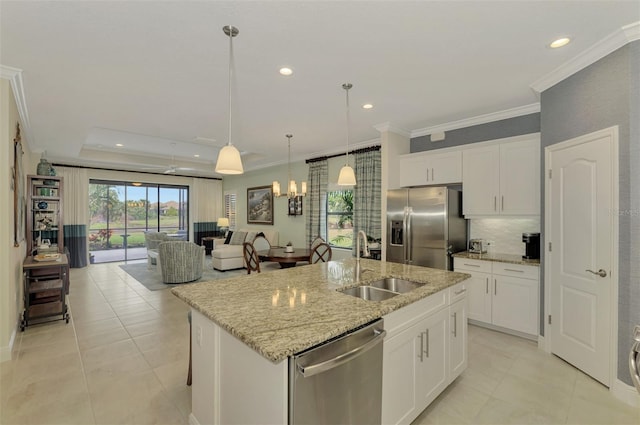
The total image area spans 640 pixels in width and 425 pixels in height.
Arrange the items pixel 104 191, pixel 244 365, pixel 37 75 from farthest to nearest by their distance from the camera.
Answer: pixel 104 191
pixel 37 75
pixel 244 365

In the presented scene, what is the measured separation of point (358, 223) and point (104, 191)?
7067 millimetres

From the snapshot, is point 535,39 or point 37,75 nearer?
point 535,39

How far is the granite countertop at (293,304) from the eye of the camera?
51.4 inches

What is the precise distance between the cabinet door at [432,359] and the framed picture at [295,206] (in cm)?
505

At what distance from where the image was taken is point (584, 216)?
8.61ft

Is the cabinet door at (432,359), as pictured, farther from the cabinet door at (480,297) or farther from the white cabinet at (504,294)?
the cabinet door at (480,297)

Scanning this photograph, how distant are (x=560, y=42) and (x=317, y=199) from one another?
4.69 metres

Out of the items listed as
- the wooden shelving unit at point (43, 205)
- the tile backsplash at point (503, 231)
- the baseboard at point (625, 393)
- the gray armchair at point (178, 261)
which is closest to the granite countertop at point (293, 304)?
the baseboard at point (625, 393)

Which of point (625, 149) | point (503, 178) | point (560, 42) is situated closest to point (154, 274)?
point (503, 178)

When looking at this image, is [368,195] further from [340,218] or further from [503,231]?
[503,231]

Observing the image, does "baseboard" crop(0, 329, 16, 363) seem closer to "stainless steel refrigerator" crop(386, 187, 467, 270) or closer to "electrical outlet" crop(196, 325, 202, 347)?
"electrical outlet" crop(196, 325, 202, 347)

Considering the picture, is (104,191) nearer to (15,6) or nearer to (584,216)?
(15,6)

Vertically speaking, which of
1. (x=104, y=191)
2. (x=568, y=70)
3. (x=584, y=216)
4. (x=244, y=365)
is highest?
(x=568, y=70)

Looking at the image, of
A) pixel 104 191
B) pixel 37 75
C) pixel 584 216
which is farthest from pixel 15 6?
pixel 104 191
